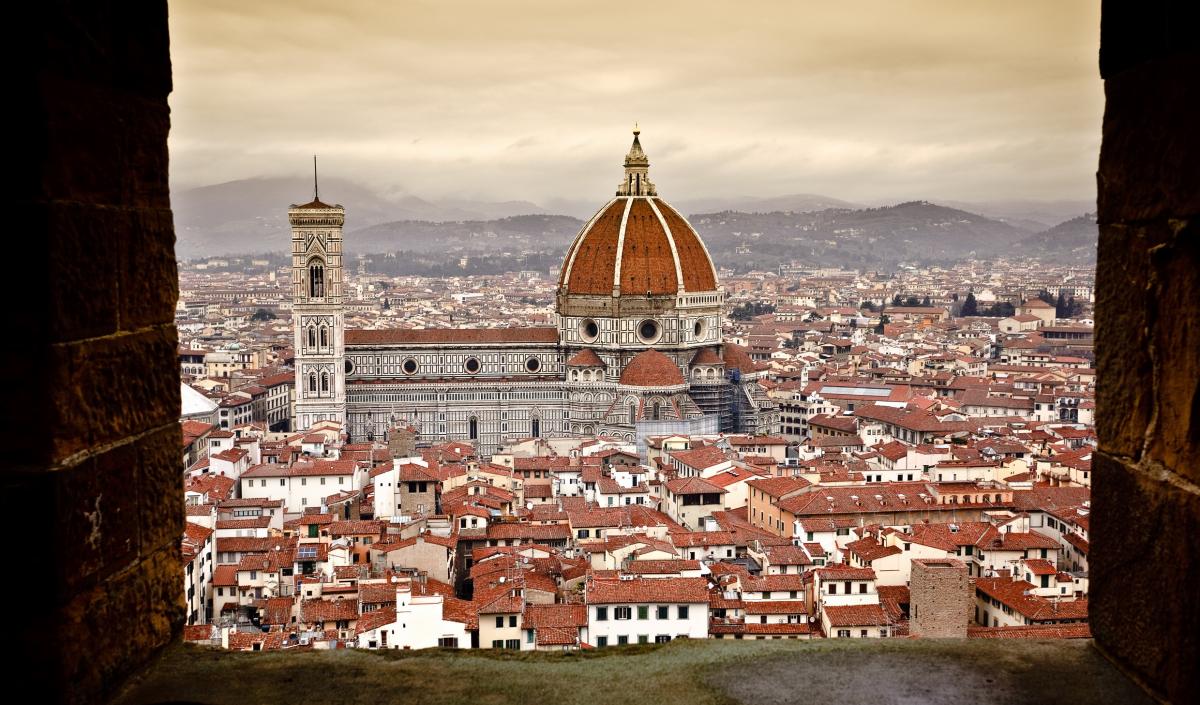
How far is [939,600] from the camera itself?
52.9ft

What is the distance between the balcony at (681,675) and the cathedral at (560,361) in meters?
34.6

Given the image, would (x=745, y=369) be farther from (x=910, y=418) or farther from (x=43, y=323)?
(x=43, y=323)

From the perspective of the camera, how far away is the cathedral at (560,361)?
39.8m

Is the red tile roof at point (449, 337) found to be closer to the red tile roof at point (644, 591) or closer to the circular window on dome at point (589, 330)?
the circular window on dome at point (589, 330)

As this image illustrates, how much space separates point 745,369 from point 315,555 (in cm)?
2487

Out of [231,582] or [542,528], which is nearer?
[231,582]

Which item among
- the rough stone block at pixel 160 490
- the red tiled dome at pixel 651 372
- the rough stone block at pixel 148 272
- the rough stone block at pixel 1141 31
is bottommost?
the red tiled dome at pixel 651 372

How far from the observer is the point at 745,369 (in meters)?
42.5

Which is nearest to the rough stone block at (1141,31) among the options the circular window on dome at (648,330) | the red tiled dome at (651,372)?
the red tiled dome at (651,372)

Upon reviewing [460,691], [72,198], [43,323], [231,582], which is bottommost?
[231,582]

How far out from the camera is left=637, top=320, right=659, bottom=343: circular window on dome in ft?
139

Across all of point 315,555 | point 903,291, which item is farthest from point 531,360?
point 903,291

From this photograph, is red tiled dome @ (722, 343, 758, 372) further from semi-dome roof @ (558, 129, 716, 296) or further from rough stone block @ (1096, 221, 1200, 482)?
rough stone block @ (1096, 221, 1200, 482)

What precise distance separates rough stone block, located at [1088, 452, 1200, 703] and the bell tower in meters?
38.4
